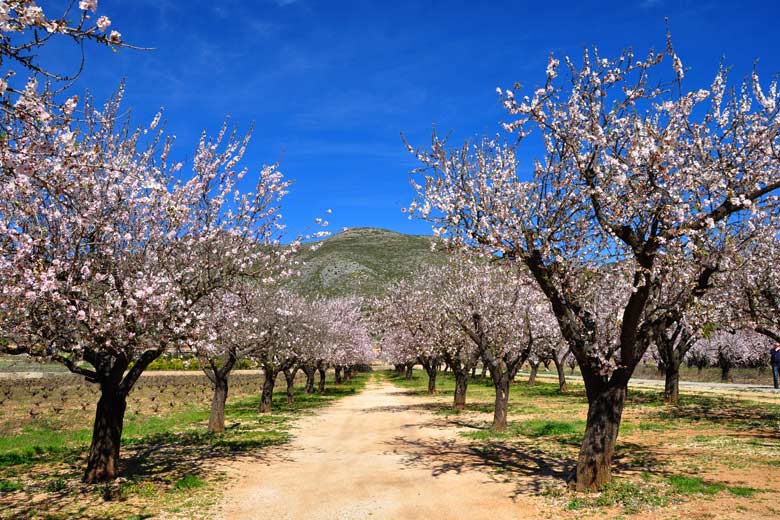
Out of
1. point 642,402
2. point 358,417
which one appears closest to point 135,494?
point 358,417

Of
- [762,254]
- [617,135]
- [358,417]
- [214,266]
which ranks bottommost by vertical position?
[358,417]

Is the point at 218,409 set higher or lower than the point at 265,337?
lower

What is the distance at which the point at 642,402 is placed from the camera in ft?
114

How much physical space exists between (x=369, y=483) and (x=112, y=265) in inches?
329

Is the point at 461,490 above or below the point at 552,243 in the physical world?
below

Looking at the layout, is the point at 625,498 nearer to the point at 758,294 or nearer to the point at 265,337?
the point at 758,294

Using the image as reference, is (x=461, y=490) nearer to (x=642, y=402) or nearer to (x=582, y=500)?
(x=582, y=500)

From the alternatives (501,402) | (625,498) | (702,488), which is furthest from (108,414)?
(501,402)

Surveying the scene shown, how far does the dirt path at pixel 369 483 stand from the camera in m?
11.5

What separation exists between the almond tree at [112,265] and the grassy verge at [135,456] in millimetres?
1362

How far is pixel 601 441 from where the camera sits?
12328 mm

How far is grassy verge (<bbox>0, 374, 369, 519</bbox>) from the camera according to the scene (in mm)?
11594

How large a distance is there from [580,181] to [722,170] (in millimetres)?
2890

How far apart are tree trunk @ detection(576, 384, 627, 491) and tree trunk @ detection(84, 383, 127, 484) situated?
11197mm
